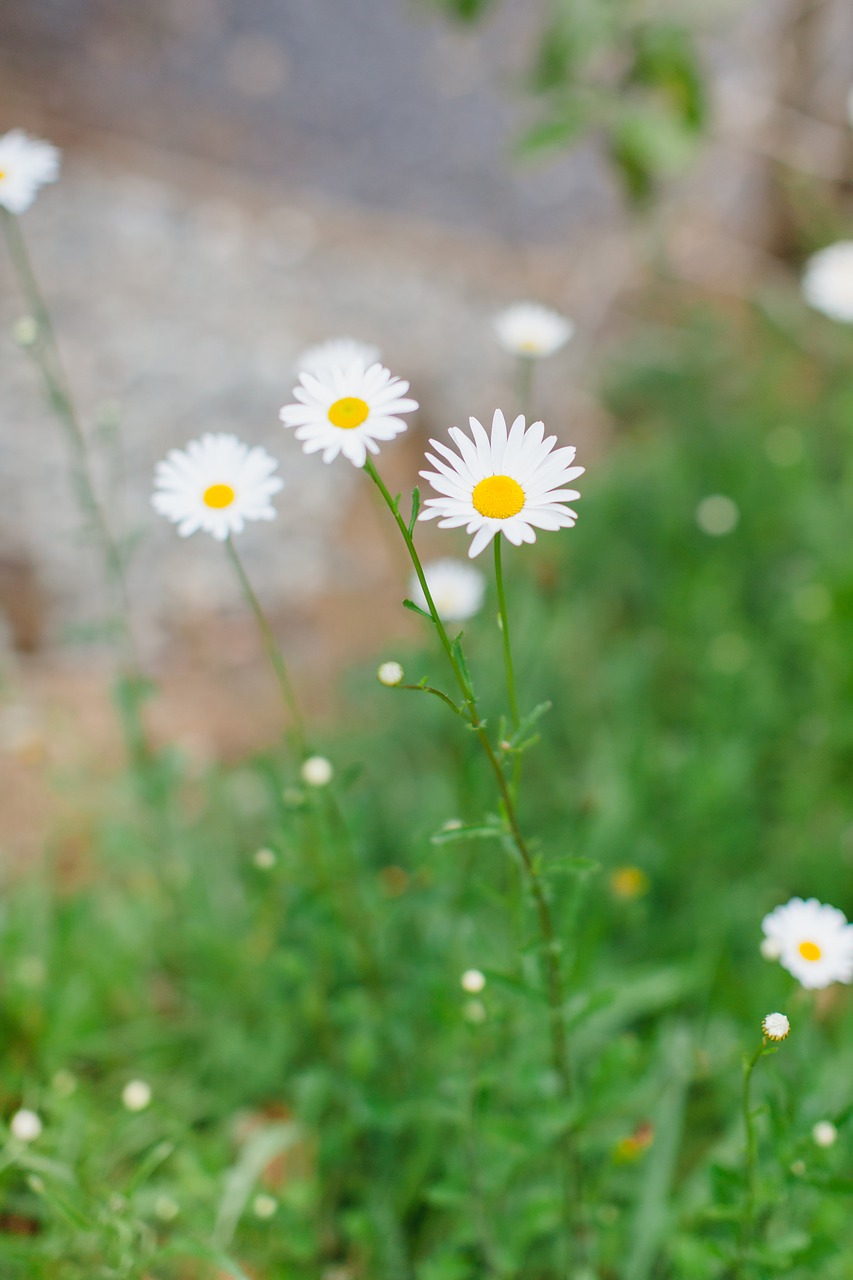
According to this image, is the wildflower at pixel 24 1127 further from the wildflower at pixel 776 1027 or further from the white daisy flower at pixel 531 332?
the white daisy flower at pixel 531 332

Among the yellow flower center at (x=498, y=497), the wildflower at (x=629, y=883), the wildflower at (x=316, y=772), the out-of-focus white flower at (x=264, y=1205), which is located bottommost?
the out-of-focus white flower at (x=264, y=1205)

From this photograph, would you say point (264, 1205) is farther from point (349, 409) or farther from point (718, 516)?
point (718, 516)

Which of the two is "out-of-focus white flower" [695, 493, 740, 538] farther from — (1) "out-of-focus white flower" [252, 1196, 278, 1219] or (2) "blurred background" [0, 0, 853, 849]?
(1) "out-of-focus white flower" [252, 1196, 278, 1219]

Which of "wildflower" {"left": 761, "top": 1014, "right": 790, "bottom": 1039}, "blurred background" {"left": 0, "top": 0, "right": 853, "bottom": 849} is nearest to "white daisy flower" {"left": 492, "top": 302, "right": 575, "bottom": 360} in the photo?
"blurred background" {"left": 0, "top": 0, "right": 853, "bottom": 849}

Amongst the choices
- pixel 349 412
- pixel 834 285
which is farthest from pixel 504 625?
pixel 834 285

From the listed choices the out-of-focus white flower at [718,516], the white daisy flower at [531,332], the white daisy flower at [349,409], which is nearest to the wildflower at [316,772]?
the white daisy flower at [349,409]

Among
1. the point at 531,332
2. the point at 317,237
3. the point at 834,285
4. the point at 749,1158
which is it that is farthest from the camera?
the point at 317,237

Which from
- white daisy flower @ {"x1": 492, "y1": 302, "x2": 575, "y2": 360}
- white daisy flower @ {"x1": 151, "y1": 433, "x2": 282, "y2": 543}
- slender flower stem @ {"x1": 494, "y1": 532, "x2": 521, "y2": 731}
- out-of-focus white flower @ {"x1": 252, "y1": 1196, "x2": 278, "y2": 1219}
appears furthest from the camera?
white daisy flower @ {"x1": 492, "y1": 302, "x2": 575, "y2": 360}
